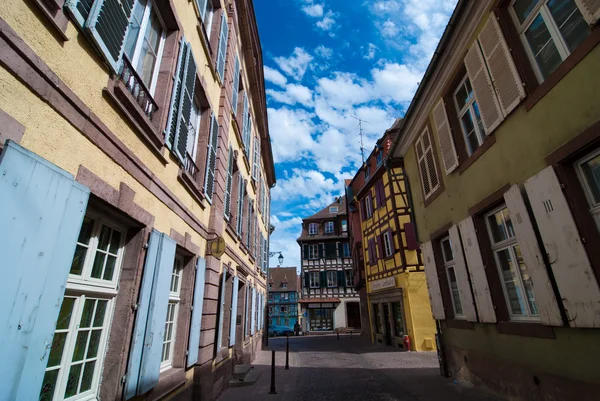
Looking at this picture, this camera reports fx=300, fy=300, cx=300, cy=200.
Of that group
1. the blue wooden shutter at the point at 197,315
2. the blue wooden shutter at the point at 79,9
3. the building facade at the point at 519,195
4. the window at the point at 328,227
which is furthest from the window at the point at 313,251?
the blue wooden shutter at the point at 79,9

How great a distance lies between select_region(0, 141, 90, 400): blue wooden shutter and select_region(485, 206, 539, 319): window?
5457mm

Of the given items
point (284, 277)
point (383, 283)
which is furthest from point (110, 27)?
point (284, 277)

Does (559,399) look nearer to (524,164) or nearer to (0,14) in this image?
(524,164)

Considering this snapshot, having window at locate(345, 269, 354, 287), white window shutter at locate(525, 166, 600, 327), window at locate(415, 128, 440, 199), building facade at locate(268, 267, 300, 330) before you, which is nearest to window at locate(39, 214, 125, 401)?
white window shutter at locate(525, 166, 600, 327)

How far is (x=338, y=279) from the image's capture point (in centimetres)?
2977

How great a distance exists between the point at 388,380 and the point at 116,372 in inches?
249

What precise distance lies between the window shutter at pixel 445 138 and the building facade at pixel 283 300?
33.4 metres

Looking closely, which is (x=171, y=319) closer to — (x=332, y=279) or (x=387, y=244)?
(x=387, y=244)

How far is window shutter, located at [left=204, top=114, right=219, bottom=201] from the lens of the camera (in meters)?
5.95

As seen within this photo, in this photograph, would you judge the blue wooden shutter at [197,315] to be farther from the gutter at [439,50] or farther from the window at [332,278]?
the window at [332,278]

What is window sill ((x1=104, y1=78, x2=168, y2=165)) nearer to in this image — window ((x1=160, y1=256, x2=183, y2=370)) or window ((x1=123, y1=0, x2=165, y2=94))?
window ((x1=123, y1=0, x2=165, y2=94))

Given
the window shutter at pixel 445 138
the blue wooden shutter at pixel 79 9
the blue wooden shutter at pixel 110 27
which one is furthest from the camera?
the window shutter at pixel 445 138

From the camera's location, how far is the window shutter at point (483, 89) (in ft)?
15.8

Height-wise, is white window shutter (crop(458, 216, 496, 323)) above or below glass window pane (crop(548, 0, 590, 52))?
below
